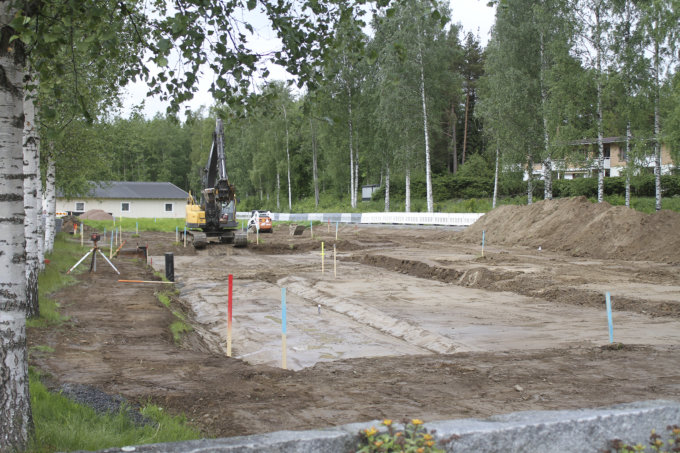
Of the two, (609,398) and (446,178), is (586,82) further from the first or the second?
(609,398)

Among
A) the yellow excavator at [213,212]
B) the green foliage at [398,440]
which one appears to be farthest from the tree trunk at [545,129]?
the green foliage at [398,440]

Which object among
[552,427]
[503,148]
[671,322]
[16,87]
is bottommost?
[671,322]

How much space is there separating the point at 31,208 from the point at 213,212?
1807 cm

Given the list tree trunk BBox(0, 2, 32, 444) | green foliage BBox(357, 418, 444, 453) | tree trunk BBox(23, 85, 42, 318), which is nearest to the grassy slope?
tree trunk BBox(0, 2, 32, 444)

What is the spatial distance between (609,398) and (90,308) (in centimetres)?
1065

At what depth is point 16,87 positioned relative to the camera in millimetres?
4320

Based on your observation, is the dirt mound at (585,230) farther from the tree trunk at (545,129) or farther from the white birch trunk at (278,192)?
the white birch trunk at (278,192)

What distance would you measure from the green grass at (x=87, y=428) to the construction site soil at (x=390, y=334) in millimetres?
359

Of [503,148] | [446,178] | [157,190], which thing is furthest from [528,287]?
[157,190]

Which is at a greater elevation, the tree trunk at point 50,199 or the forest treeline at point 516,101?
the forest treeline at point 516,101

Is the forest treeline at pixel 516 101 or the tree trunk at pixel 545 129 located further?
the tree trunk at pixel 545 129

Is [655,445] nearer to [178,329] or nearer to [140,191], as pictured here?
[178,329]

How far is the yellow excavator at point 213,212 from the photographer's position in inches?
1097

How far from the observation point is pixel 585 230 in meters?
27.0
